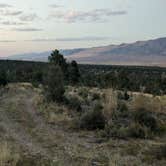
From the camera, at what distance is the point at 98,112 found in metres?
17.4

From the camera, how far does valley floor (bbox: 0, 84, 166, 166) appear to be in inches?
452

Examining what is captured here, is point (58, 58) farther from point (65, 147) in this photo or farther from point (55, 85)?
point (65, 147)

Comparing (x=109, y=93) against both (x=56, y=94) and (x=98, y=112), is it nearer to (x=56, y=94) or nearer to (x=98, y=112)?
(x=56, y=94)

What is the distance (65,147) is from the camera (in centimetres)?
1346

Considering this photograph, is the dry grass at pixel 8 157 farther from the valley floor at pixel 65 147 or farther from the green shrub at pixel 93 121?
the green shrub at pixel 93 121

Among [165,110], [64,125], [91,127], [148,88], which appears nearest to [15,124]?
[64,125]

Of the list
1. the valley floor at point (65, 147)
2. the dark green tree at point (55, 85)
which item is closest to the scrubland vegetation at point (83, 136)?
the valley floor at point (65, 147)

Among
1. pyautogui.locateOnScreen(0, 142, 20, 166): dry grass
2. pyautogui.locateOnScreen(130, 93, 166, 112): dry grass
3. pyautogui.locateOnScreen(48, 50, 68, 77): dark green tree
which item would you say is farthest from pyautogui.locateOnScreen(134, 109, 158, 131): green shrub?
pyautogui.locateOnScreen(48, 50, 68, 77): dark green tree

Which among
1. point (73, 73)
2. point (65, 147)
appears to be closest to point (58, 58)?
point (73, 73)

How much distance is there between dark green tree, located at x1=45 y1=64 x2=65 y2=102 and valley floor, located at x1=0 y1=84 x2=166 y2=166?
808cm

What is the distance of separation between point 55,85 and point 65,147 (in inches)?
556

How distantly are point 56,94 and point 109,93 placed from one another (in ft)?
14.0

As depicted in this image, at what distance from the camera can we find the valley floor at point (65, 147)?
11.5 meters

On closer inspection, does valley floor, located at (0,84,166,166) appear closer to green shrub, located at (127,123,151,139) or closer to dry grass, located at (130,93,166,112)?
green shrub, located at (127,123,151,139)
